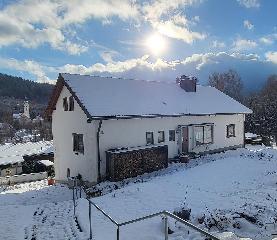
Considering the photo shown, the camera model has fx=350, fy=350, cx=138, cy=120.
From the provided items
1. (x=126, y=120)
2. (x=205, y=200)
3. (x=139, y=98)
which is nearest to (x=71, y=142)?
(x=126, y=120)

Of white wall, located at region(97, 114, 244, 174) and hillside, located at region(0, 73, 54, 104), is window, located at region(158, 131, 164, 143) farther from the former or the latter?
hillside, located at region(0, 73, 54, 104)

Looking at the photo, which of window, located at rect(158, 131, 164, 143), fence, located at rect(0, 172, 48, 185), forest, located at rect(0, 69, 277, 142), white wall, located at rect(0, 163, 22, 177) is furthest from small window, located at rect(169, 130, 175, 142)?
white wall, located at rect(0, 163, 22, 177)

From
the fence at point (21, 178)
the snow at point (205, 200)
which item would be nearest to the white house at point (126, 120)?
the snow at point (205, 200)

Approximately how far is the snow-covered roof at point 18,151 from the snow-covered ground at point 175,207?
56.8 feet

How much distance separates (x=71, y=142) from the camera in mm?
24250

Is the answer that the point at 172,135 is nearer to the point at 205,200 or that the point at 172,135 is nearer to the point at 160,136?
the point at 160,136

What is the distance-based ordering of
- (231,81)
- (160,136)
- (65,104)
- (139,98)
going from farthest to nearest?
(231,81), (139,98), (65,104), (160,136)

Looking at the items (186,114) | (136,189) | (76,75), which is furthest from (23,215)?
(186,114)

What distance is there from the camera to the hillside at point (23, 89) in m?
164

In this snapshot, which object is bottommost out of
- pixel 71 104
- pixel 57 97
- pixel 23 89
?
pixel 71 104

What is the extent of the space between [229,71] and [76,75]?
2064 inches

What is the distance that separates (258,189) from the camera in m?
15.0

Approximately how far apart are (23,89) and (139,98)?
154m

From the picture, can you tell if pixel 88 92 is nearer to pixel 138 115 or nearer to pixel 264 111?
pixel 138 115
